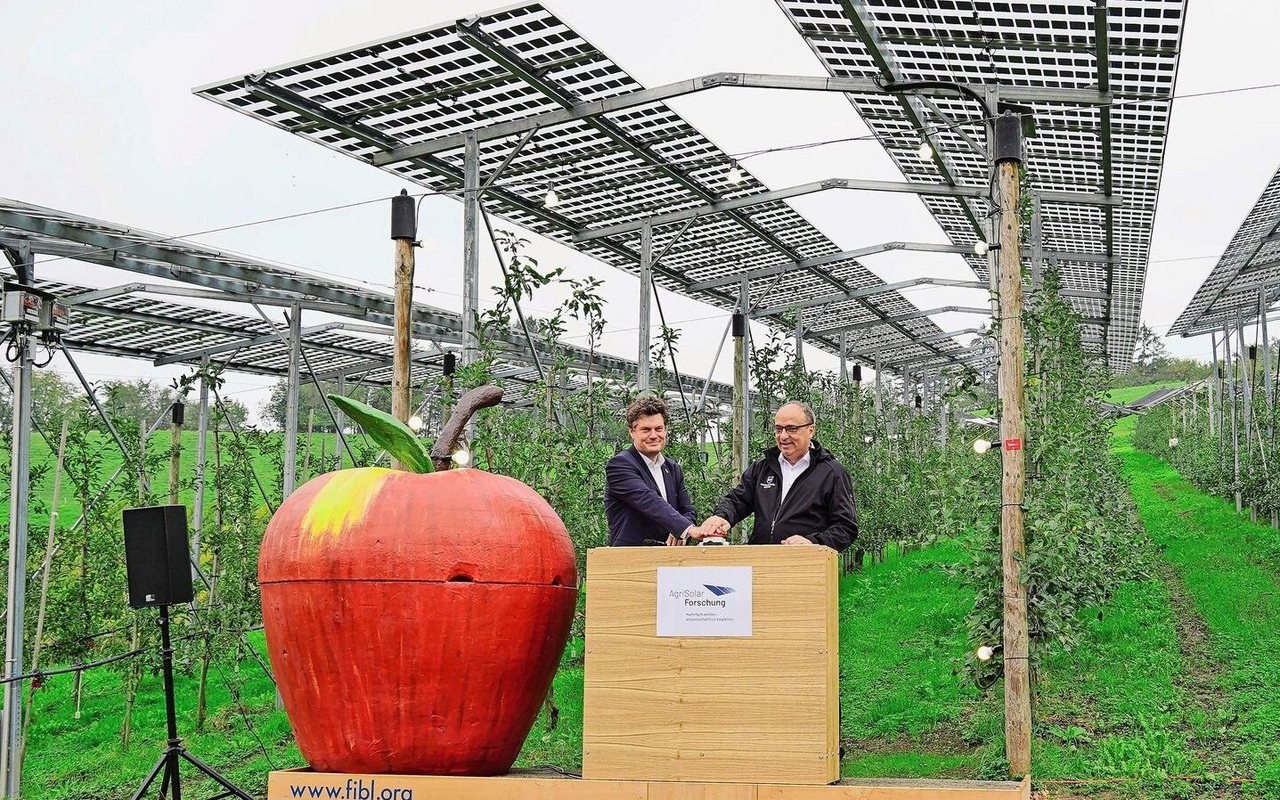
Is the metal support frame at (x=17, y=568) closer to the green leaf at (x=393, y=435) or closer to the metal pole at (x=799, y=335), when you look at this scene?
the green leaf at (x=393, y=435)

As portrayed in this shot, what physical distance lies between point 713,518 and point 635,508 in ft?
2.03

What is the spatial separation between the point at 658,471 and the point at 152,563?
320cm

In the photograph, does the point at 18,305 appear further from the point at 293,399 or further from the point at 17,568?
the point at 293,399

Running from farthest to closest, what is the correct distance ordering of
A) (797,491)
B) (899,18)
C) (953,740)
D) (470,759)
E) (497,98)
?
(497,98)
(899,18)
(953,740)
(797,491)
(470,759)

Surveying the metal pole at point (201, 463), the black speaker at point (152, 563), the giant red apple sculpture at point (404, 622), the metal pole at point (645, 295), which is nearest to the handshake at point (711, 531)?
the giant red apple sculpture at point (404, 622)

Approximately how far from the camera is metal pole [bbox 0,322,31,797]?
26.8 feet

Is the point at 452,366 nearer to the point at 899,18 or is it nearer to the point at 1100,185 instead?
the point at 899,18

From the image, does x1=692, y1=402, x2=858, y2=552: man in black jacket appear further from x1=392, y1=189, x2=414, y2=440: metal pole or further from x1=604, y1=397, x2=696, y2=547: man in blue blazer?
x1=392, y1=189, x2=414, y2=440: metal pole

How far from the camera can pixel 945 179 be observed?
13.4m

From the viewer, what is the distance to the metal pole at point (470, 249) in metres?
10.7

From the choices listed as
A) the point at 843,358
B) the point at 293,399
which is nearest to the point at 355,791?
the point at 293,399

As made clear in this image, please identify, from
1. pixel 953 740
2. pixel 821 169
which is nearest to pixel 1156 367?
pixel 821 169

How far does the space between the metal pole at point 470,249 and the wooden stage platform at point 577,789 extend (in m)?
6.14

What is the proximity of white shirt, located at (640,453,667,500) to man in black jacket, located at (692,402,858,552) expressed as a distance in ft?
1.08
